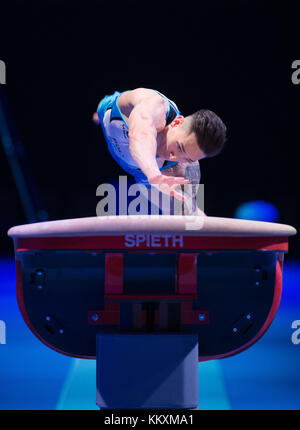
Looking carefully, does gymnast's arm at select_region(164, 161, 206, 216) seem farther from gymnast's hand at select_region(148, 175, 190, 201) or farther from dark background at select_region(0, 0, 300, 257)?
dark background at select_region(0, 0, 300, 257)

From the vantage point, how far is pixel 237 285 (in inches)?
38.9

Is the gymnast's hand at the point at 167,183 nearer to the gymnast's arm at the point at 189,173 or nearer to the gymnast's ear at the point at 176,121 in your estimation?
the gymnast's ear at the point at 176,121

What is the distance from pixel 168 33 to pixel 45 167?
5.65ft

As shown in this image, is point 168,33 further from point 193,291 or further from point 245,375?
point 193,291

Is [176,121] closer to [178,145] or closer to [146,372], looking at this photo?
[178,145]

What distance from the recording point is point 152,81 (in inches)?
190

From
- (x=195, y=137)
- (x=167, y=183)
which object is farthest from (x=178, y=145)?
(x=167, y=183)

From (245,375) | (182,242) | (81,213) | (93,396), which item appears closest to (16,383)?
(93,396)

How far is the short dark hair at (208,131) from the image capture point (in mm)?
1090

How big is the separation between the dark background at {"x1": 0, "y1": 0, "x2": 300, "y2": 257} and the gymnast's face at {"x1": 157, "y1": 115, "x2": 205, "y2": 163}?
12.0ft

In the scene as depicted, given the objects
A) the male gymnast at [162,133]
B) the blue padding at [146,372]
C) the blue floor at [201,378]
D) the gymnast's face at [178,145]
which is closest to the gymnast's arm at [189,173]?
the male gymnast at [162,133]

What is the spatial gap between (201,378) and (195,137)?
741 millimetres

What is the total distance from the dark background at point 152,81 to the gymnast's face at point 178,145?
366 cm

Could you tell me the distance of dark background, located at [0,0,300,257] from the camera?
466 centimetres
